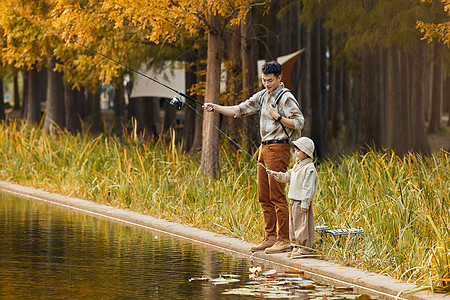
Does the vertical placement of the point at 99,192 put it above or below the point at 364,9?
below

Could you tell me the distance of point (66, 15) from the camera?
16.5m

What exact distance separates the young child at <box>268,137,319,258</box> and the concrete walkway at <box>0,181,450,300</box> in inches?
8.1

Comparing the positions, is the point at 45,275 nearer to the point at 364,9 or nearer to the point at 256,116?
the point at 256,116

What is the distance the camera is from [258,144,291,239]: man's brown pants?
35.0 ft

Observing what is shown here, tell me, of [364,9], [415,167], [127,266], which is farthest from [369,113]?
[127,266]

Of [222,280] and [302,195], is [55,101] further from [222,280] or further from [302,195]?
[222,280]

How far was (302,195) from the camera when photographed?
1023 cm

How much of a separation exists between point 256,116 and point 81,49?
4436 millimetres

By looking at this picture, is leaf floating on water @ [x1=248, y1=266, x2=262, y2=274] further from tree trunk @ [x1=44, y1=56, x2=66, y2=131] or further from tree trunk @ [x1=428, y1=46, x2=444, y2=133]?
tree trunk @ [x1=428, y1=46, x2=444, y2=133]

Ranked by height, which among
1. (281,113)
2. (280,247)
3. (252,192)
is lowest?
(280,247)

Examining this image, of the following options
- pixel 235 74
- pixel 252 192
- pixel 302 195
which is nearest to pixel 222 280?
pixel 302 195

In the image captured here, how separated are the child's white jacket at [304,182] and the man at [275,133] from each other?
37cm

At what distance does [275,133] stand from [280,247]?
131 centimetres

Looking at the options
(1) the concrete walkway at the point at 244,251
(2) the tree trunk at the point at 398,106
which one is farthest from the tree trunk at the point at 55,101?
(1) the concrete walkway at the point at 244,251
